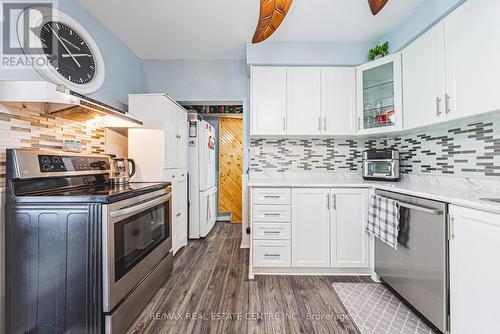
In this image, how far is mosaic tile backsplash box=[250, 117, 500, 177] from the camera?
5.37 feet

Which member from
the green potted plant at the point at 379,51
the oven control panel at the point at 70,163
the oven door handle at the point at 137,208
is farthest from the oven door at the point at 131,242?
the green potted plant at the point at 379,51

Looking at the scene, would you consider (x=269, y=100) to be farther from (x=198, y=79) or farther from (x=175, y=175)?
Answer: (x=175, y=175)

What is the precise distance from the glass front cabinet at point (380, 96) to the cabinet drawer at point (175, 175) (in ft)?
7.18

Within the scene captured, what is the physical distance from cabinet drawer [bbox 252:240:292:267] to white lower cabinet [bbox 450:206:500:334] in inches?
47.8

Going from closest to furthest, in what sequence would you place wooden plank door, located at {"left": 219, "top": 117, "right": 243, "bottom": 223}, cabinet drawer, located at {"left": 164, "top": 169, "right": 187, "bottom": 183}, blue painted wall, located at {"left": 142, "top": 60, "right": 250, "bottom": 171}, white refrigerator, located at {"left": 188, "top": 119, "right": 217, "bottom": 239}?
1. cabinet drawer, located at {"left": 164, "top": 169, "right": 187, "bottom": 183}
2. blue painted wall, located at {"left": 142, "top": 60, "right": 250, "bottom": 171}
3. white refrigerator, located at {"left": 188, "top": 119, "right": 217, "bottom": 239}
4. wooden plank door, located at {"left": 219, "top": 117, "right": 243, "bottom": 223}

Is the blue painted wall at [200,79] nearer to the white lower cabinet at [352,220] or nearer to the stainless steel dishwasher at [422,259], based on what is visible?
the white lower cabinet at [352,220]

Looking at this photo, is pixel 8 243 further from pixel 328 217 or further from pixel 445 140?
pixel 445 140

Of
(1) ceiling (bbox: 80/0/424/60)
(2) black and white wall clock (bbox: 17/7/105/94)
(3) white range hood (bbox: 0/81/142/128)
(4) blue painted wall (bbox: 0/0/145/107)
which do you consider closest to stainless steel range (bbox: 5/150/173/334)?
(3) white range hood (bbox: 0/81/142/128)

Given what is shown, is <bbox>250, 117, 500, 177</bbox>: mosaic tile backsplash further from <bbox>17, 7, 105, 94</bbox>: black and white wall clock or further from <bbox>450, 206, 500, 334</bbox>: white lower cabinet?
<bbox>17, 7, 105, 94</bbox>: black and white wall clock

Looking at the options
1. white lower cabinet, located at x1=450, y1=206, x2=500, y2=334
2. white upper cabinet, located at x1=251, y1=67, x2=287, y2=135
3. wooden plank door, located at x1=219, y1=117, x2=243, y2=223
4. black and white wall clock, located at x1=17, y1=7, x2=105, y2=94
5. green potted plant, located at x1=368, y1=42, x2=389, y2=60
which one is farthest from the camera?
wooden plank door, located at x1=219, y1=117, x2=243, y2=223

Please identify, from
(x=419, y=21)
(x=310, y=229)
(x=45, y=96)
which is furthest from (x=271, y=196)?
(x=419, y=21)

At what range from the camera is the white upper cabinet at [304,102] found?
8.32ft

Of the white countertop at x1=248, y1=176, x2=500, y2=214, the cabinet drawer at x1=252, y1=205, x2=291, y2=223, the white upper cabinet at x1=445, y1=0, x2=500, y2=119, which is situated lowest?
the cabinet drawer at x1=252, y1=205, x2=291, y2=223

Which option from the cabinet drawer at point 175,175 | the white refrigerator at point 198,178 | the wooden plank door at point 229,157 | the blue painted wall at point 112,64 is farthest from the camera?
the wooden plank door at point 229,157
